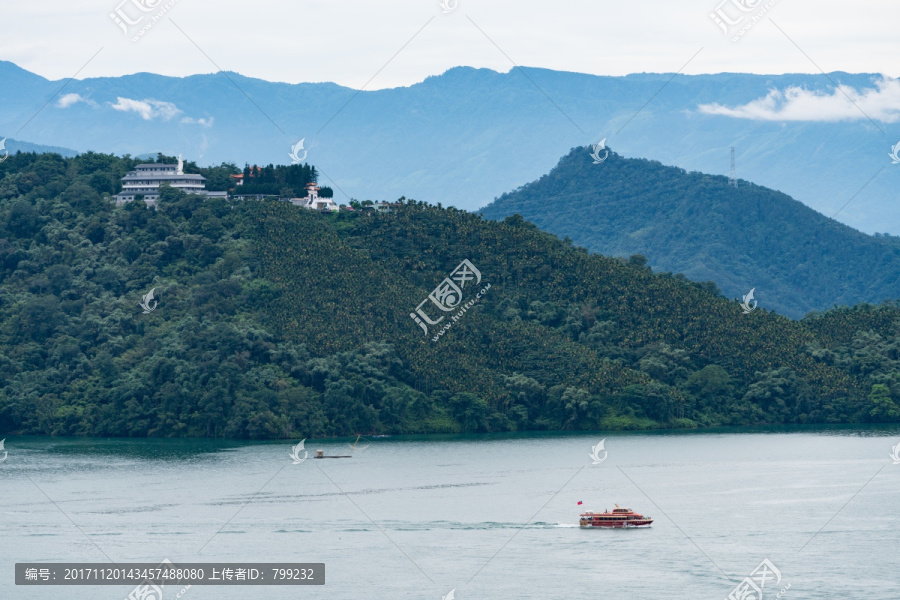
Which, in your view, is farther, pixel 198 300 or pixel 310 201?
pixel 310 201

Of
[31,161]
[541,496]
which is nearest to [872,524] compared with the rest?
[541,496]

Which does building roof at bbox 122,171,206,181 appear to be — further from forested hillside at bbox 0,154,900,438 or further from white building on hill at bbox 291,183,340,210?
white building on hill at bbox 291,183,340,210

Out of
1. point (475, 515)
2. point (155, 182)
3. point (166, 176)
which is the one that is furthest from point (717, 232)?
→ point (475, 515)

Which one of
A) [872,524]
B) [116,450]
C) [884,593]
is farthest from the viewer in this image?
[116,450]

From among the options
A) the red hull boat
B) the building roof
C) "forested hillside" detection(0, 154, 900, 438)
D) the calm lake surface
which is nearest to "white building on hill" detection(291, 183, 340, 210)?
"forested hillside" detection(0, 154, 900, 438)

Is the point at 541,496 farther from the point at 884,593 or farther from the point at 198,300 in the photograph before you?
the point at 198,300

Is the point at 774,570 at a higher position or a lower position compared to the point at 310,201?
lower
